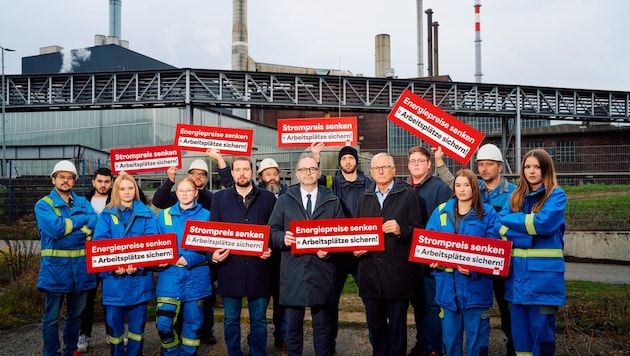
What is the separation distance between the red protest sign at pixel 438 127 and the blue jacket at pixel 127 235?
10.2 ft

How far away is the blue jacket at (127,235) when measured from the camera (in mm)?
4637

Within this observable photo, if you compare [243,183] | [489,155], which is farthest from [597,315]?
[243,183]

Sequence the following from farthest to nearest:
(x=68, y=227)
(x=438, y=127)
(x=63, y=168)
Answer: (x=438, y=127) → (x=63, y=168) → (x=68, y=227)

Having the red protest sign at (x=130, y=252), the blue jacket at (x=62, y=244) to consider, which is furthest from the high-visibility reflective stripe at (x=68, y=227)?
the red protest sign at (x=130, y=252)

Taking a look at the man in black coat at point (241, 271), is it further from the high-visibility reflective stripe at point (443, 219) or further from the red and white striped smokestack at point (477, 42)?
the red and white striped smokestack at point (477, 42)

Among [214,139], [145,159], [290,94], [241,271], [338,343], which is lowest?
[338,343]

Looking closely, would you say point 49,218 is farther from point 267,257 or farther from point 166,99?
point 166,99

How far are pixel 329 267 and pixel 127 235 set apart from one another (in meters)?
2.01

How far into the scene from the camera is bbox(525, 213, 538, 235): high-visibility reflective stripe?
4023 millimetres

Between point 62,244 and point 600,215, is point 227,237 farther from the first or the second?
point 600,215

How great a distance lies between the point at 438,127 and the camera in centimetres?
614

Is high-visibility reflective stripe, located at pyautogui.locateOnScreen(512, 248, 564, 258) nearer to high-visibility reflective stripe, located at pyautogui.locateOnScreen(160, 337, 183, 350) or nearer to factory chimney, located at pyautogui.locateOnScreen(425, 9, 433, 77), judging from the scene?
high-visibility reflective stripe, located at pyautogui.locateOnScreen(160, 337, 183, 350)

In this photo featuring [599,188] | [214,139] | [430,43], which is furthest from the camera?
[430,43]

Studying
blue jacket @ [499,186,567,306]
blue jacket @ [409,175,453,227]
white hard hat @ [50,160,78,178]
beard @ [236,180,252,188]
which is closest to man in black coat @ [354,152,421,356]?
blue jacket @ [409,175,453,227]
